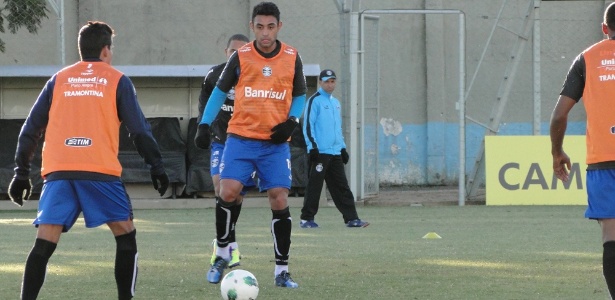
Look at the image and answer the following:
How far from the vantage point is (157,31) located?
27.5 metres

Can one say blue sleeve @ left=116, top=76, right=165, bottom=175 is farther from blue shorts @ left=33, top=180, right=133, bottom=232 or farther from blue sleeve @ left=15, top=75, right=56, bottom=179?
blue sleeve @ left=15, top=75, right=56, bottom=179

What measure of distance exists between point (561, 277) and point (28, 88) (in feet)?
49.3

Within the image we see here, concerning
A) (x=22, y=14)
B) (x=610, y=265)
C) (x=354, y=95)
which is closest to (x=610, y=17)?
(x=610, y=265)

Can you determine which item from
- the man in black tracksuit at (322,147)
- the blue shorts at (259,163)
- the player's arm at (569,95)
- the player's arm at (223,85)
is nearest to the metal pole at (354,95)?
the man in black tracksuit at (322,147)

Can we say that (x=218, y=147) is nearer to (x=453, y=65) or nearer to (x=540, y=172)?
(x=540, y=172)

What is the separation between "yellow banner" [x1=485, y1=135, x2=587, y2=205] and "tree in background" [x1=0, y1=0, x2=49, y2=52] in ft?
29.1

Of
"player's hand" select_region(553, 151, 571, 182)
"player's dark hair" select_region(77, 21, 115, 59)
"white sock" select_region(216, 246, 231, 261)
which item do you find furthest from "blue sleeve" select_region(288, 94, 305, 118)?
"player's hand" select_region(553, 151, 571, 182)

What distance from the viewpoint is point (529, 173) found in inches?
803

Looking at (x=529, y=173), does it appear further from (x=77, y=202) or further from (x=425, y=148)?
(x=77, y=202)

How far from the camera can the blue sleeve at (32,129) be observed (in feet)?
21.7

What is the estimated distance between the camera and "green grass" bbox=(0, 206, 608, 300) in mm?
8148

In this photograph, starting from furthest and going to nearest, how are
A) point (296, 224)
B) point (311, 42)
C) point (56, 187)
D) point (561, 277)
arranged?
1. point (311, 42)
2. point (296, 224)
3. point (561, 277)
4. point (56, 187)

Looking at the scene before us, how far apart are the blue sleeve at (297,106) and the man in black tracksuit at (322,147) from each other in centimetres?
635

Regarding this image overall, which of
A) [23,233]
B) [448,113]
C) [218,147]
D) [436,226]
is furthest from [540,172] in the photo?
[218,147]
